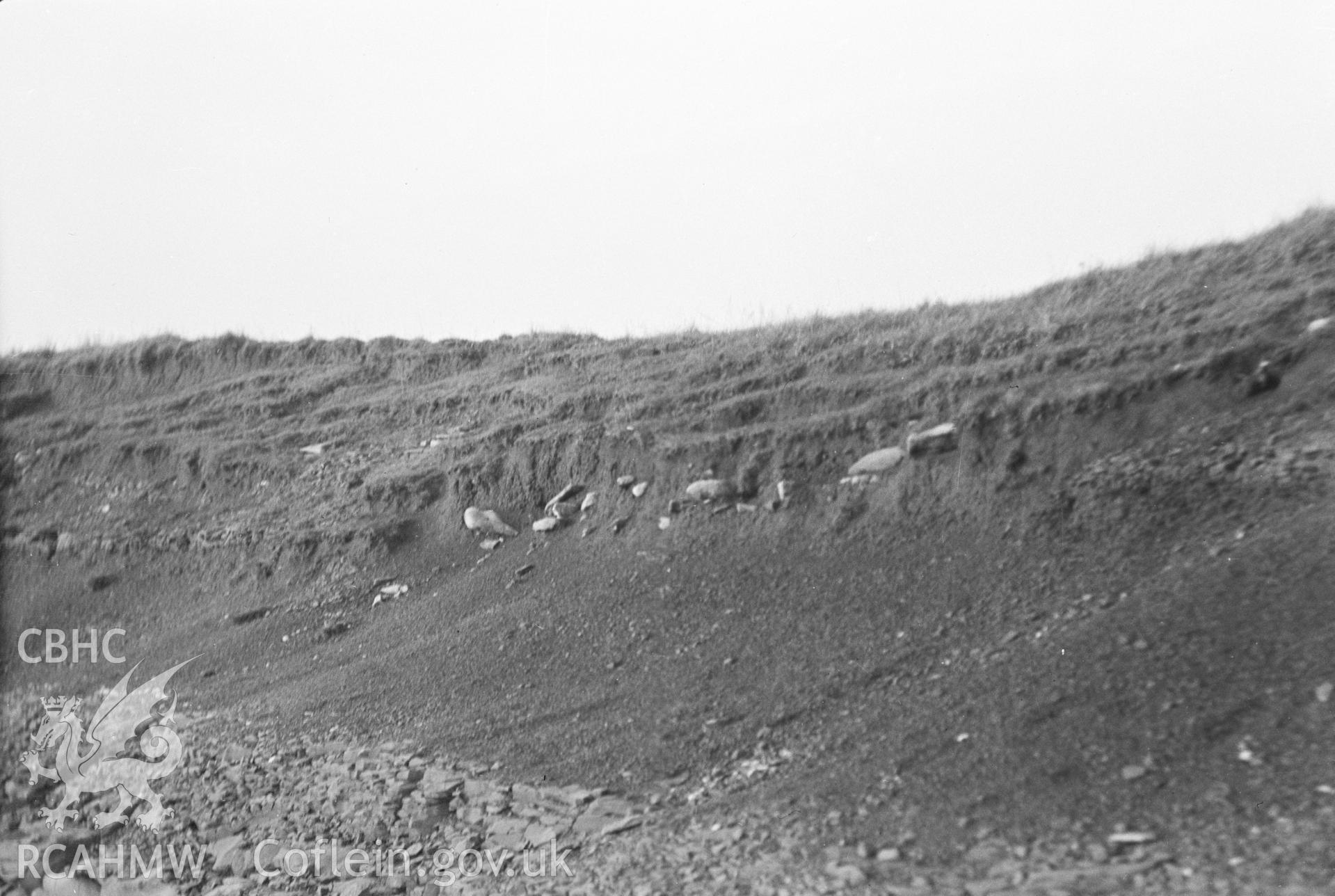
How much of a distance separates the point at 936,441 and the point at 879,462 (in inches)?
15.0

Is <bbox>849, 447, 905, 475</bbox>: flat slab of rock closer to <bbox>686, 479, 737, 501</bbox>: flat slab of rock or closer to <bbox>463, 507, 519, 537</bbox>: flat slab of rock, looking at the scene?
<bbox>686, 479, 737, 501</bbox>: flat slab of rock

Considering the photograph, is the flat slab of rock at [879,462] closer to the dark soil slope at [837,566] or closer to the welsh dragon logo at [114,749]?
the dark soil slope at [837,566]

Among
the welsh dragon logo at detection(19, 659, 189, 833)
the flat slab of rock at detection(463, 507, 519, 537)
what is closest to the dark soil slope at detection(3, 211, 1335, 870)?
the flat slab of rock at detection(463, 507, 519, 537)

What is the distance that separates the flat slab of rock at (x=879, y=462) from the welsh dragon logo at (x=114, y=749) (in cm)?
463

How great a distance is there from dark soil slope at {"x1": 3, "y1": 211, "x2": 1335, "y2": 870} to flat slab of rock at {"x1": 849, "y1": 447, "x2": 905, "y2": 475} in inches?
5.5

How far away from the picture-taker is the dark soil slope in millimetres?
4668

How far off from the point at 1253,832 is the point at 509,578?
17.1ft

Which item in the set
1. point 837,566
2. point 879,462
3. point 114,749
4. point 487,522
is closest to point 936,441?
point 879,462

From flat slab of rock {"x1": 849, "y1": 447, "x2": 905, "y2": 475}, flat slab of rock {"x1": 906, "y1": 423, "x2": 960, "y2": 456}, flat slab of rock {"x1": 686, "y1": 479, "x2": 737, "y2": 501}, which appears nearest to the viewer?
flat slab of rock {"x1": 906, "y1": 423, "x2": 960, "y2": 456}

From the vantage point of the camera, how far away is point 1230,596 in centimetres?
504

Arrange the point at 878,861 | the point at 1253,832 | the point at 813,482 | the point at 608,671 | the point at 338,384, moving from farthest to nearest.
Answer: the point at 338,384 < the point at 813,482 < the point at 608,671 < the point at 878,861 < the point at 1253,832

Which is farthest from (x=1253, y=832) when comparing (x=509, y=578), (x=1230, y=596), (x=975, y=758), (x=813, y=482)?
(x=509, y=578)

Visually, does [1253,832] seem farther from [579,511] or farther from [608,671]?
[579,511]

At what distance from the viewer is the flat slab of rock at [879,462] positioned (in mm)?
7159
